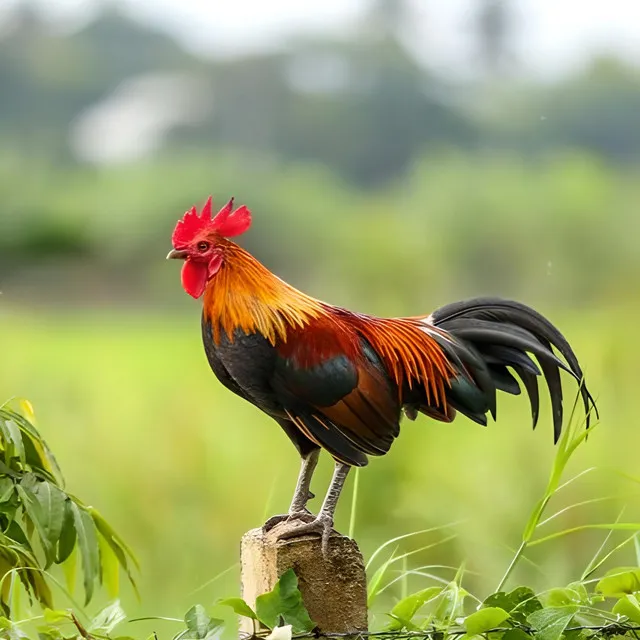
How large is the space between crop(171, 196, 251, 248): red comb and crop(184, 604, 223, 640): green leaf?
1.29 feet

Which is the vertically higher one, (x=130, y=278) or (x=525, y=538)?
(x=130, y=278)

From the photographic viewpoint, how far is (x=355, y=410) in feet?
3.20

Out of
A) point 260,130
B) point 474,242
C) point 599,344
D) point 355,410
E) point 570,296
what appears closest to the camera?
point 355,410

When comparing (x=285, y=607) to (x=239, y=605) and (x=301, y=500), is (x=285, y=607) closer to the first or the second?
(x=239, y=605)

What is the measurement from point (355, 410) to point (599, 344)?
1.74m

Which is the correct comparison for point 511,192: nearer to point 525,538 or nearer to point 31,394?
point 31,394

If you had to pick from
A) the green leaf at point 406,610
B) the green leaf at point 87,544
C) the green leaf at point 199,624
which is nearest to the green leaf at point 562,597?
the green leaf at point 406,610

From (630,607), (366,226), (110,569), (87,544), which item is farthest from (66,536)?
(366,226)

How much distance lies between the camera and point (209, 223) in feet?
3.35

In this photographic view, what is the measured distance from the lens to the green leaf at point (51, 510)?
0.98 metres

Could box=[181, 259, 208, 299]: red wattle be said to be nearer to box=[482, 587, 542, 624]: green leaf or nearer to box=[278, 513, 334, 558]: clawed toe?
box=[278, 513, 334, 558]: clawed toe

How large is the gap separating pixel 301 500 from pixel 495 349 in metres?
0.30

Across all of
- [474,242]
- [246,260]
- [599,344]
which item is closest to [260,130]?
[474,242]

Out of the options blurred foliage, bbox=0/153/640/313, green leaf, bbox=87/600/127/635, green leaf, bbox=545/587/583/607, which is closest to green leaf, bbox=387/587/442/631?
green leaf, bbox=545/587/583/607
